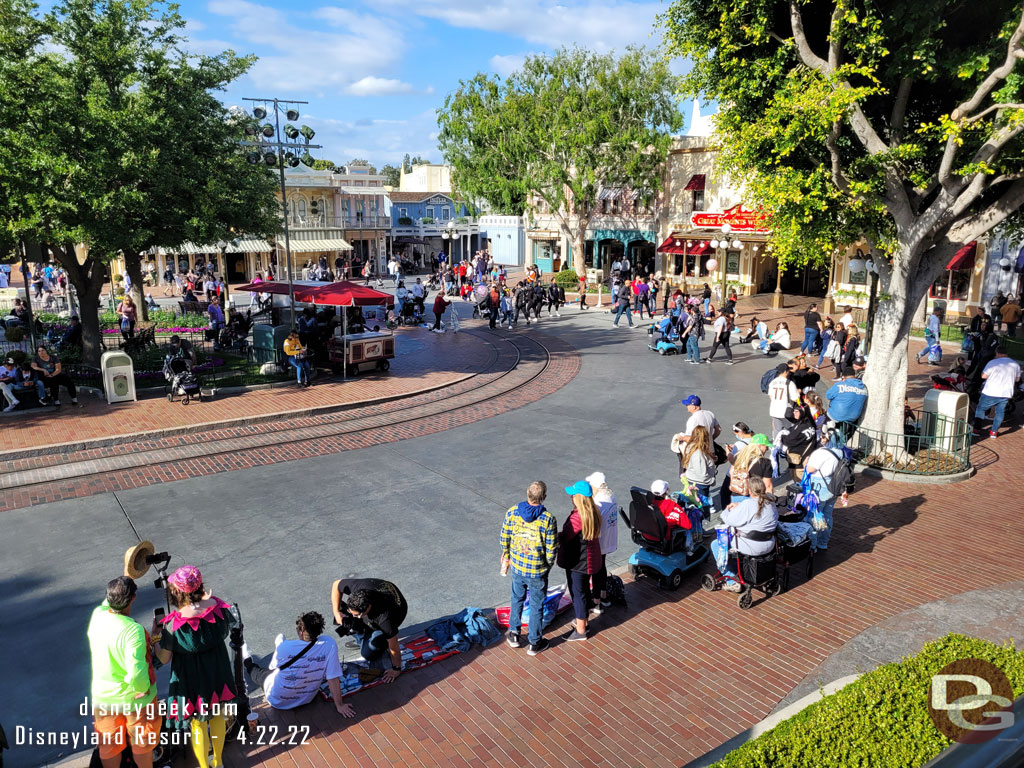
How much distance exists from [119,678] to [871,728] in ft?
15.2

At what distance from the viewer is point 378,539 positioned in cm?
910

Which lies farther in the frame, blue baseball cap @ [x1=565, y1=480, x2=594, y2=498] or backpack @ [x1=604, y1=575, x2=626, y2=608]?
backpack @ [x1=604, y1=575, x2=626, y2=608]

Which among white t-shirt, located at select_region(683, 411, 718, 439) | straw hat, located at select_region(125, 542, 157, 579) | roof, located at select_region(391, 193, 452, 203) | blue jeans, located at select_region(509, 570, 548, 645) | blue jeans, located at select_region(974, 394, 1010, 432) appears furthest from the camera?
roof, located at select_region(391, 193, 452, 203)

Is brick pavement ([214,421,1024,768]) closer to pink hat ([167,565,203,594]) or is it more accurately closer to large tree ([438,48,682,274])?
pink hat ([167,565,203,594])

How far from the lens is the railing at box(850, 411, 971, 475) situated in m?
11.6

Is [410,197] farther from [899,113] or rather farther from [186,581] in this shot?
[186,581]

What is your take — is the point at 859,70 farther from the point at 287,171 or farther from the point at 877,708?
the point at 287,171

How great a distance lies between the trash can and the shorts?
11.6m

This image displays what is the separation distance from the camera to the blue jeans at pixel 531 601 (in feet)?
21.4

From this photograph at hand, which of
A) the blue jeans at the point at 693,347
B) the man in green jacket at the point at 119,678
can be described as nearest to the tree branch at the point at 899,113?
the blue jeans at the point at 693,347

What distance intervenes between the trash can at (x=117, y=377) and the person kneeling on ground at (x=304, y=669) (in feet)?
36.8

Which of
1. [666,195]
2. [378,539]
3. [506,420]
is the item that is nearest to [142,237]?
[506,420]

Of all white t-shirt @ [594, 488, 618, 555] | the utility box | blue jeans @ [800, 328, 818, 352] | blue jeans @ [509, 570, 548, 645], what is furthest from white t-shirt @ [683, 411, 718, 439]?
blue jeans @ [800, 328, 818, 352]

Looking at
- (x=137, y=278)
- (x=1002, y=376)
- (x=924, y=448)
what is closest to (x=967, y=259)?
(x=1002, y=376)
